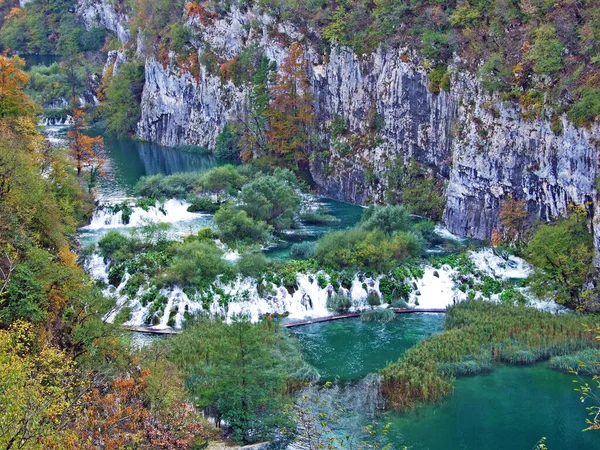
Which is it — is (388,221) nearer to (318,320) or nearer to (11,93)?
(318,320)

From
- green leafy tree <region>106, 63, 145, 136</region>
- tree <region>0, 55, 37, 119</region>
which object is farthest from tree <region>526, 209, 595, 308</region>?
green leafy tree <region>106, 63, 145, 136</region>

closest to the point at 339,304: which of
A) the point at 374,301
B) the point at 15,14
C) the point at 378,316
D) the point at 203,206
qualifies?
the point at 374,301

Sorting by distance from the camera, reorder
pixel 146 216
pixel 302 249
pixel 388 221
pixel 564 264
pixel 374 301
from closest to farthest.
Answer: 1. pixel 564 264
2. pixel 374 301
3. pixel 302 249
4. pixel 388 221
5. pixel 146 216

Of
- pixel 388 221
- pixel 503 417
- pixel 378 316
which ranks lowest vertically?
pixel 503 417

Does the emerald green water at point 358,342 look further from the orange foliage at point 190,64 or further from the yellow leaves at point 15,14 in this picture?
the yellow leaves at point 15,14

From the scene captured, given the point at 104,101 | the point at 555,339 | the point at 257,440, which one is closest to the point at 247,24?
the point at 104,101

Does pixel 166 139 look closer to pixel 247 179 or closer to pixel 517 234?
pixel 247 179

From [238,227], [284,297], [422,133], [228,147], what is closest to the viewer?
[284,297]
